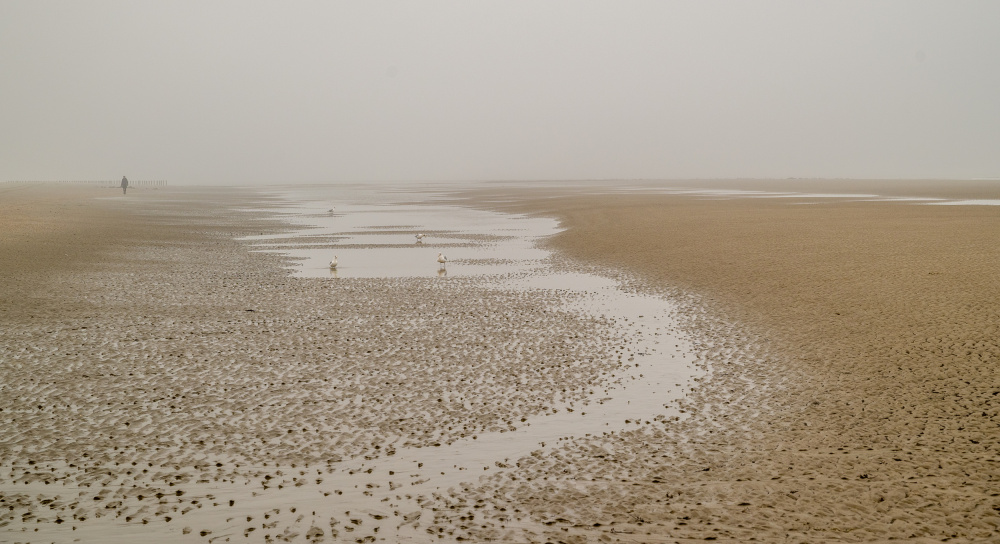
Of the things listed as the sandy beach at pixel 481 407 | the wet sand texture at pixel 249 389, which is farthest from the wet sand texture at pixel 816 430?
the wet sand texture at pixel 249 389

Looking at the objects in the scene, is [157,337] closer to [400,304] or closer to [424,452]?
[400,304]

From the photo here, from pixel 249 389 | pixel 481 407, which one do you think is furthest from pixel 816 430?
pixel 249 389

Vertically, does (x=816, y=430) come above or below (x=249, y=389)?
above

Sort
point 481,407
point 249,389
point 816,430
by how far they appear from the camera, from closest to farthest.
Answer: point 816,430
point 481,407
point 249,389

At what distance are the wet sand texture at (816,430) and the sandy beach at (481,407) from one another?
0.05 metres

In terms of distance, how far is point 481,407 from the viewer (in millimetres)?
13117

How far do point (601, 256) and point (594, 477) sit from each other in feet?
80.1

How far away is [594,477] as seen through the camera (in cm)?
1006

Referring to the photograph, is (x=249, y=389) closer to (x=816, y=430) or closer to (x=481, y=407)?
(x=481, y=407)

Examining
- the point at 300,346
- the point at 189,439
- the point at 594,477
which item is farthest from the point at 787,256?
the point at 189,439

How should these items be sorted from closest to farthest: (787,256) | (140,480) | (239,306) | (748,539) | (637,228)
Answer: (748,539) < (140,480) < (239,306) < (787,256) < (637,228)

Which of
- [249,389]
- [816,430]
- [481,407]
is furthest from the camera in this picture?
[249,389]

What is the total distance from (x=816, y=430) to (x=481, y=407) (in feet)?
18.0

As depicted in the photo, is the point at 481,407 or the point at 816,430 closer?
the point at 816,430
